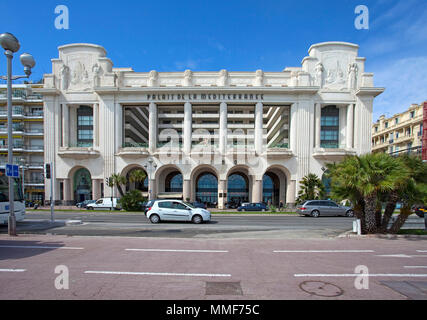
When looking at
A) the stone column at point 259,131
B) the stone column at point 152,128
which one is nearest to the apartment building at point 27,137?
the stone column at point 152,128

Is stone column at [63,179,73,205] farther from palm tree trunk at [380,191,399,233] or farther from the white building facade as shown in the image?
palm tree trunk at [380,191,399,233]

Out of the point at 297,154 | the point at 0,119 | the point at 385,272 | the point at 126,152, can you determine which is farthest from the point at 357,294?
the point at 0,119

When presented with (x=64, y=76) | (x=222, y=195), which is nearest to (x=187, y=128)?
(x=222, y=195)

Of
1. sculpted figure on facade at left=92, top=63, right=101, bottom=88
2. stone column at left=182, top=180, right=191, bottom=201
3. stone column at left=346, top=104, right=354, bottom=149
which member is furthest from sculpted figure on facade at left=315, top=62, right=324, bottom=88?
sculpted figure on facade at left=92, top=63, right=101, bottom=88

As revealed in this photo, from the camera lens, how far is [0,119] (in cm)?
3731

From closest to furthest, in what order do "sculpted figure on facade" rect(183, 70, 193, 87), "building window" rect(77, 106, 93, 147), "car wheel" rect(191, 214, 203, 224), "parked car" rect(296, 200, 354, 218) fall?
"car wheel" rect(191, 214, 203, 224), "parked car" rect(296, 200, 354, 218), "sculpted figure on facade" rect(183, 70, 193, 87), "building window" rect(77, 106, 93, 147)

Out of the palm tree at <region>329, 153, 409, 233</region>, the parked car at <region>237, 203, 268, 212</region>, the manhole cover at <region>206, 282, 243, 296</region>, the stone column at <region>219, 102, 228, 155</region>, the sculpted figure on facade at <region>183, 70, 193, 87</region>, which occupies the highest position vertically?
the sculpted figure on facade at <region>183, 70, 193, 87</region>

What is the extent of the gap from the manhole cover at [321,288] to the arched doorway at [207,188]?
112ft

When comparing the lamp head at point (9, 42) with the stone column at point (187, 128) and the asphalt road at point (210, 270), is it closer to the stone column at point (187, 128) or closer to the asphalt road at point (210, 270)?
the asphalt road at point (210, 270)

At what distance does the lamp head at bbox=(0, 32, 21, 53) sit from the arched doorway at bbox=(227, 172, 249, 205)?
33155 millimetres

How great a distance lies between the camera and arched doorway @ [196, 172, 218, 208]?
127 ft

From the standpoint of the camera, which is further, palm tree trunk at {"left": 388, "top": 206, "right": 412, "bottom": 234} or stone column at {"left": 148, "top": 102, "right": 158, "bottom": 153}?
stone column at {"left": 148, "top": 102, "right": 158, "bottom": 153}

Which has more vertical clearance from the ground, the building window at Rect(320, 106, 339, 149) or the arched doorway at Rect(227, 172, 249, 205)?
the building window at Rect(320, 106, 339, 149)

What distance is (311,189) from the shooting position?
2848 centimetres
